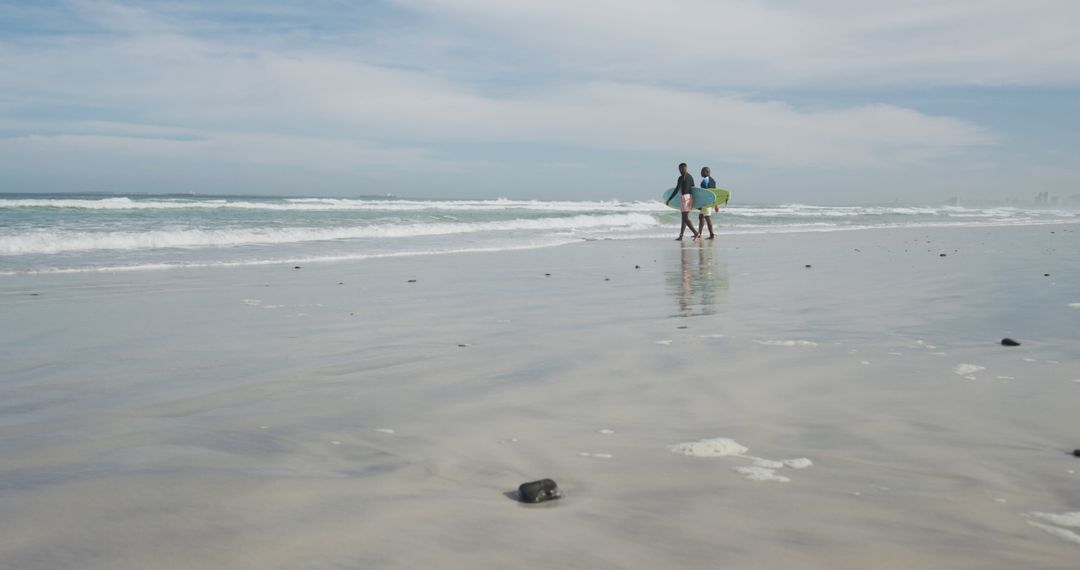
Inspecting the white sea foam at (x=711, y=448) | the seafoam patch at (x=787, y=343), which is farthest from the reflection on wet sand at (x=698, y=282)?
the white sea foam at (x=711, y=448)

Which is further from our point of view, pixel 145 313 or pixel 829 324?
pixel 145 313

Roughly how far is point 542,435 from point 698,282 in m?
6.13

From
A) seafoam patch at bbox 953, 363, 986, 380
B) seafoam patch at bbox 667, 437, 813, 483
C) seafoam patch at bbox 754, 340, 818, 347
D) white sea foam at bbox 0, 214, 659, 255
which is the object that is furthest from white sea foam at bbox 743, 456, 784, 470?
white sea foam at bbox 0, 214, 659, 255

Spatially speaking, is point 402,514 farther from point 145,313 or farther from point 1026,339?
point 145,313

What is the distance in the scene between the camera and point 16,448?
9.39 ft

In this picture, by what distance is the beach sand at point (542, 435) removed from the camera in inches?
80.2

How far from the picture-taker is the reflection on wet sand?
6871 millimetres

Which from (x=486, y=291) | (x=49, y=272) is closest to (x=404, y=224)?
(x=49, y=272)

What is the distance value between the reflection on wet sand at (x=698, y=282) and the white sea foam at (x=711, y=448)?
3516 mm

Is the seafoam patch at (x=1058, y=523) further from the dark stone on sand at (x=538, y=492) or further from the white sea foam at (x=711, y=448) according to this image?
the dark stone on sand at (x=538, y=492)

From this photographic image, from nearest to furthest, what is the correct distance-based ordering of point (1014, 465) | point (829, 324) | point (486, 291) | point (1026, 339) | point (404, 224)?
point (1014, 465) → point (1026, 339) → point (829, 324) → point (486, 291) → point (404, 224)

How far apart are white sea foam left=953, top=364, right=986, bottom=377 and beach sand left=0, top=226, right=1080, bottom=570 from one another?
27mm

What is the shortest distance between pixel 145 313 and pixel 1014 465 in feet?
20.5

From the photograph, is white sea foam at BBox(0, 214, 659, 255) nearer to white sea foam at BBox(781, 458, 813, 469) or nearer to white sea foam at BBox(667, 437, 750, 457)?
white sea foam at BBox(667, 437, 750, 457)
